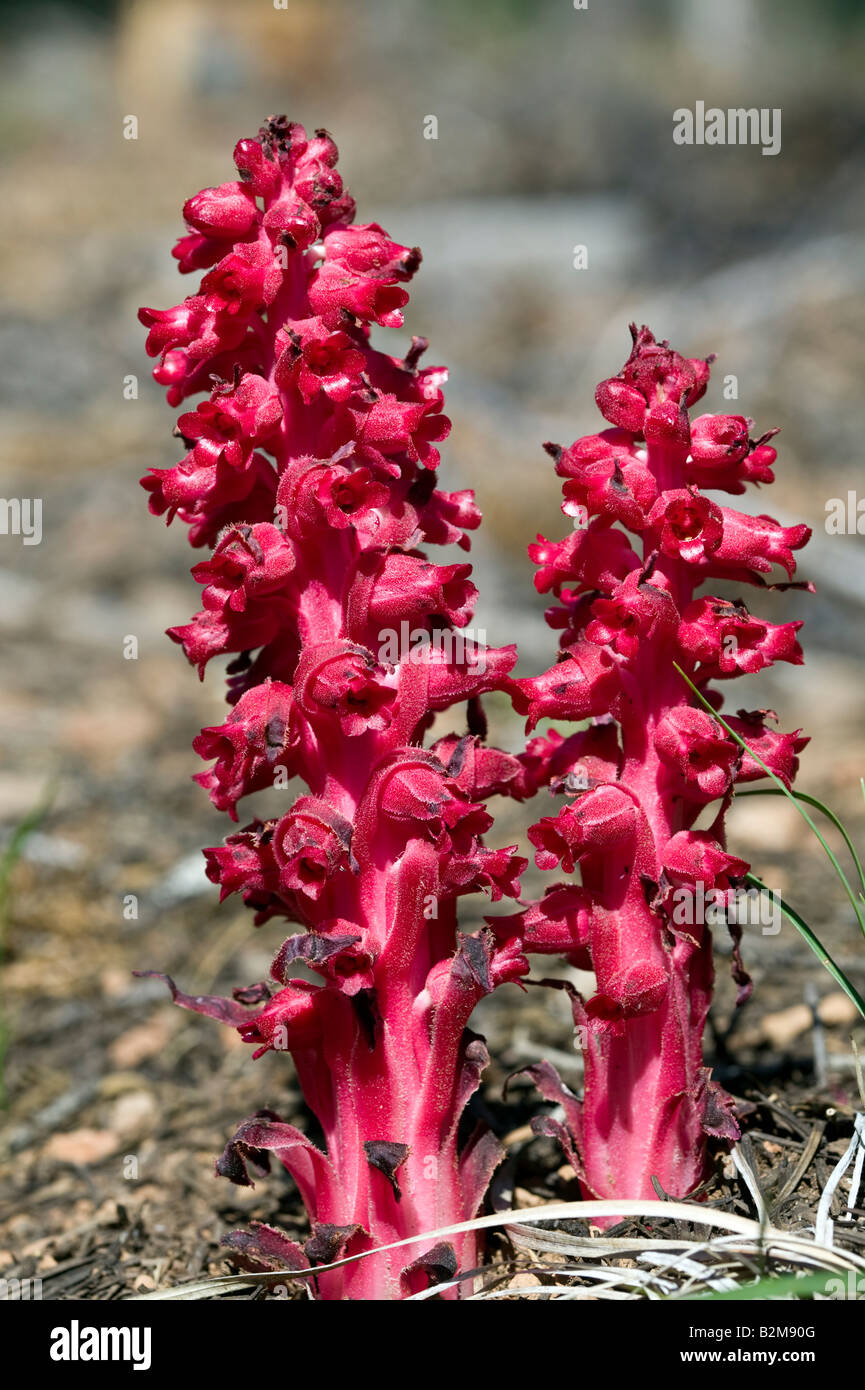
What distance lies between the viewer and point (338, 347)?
2.26m

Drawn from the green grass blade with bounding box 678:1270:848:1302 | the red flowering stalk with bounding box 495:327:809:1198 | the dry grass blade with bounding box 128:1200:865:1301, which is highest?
the red flowering stalk with bounding box 495:327:809:1198

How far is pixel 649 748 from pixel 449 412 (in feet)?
22.1

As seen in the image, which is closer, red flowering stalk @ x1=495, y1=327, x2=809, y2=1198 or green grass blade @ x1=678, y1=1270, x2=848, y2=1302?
green grass blade @ x1=678, y1=1270, x2=848, y2=1302

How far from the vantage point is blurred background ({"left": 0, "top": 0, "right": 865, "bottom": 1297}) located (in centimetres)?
390

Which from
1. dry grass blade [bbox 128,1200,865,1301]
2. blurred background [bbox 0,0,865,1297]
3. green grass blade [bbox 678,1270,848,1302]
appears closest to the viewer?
green grass blade [bbox 678,1270,848,1302]

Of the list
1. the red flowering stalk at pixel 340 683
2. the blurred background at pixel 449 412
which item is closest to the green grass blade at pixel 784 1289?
the red flowering stalk at pixel 340 683

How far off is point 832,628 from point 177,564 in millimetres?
4070

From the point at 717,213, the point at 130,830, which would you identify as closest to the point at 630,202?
the point at 717,213

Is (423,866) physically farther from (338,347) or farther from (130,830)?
(130,830)

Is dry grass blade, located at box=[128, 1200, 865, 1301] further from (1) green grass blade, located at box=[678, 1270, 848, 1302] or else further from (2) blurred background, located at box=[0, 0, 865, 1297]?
(2) blurred background, located at box=[0, 0, 865, 1297]

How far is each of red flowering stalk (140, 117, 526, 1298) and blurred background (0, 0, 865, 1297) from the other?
78cm

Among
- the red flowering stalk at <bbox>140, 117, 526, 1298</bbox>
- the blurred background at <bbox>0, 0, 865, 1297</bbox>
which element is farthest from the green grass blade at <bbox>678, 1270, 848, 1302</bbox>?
the blurred background at <bbox>0, 0, 865, 1297</bbox>

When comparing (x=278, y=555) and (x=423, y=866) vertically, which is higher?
→ (x=278, y=555)

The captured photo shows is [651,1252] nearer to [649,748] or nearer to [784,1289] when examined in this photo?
[784,1289]
